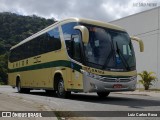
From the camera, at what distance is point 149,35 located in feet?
105

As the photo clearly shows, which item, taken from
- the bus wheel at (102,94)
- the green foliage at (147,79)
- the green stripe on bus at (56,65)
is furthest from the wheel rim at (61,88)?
the green foliage at (147,79)

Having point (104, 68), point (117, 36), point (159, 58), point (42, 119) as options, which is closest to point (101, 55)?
point (104, 68)

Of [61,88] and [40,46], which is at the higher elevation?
[40,46]

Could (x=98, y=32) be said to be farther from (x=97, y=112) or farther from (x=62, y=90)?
(x=97, y=112)

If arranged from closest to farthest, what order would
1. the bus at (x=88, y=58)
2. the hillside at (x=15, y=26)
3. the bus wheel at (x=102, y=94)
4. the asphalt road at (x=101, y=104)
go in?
the asphalt road at (x=101, y=104) → the bus at (x=88, y=58) → the bus wheel at (x=102, y=94) → the hillside at (x=15, y=26)

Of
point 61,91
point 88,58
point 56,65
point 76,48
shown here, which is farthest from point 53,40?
point 88,58

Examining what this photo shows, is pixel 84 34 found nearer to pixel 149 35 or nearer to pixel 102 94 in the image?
pixel 102 94

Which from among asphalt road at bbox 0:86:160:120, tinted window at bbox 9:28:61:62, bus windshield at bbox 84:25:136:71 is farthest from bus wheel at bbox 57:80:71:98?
bus windshield at bbox 84:25:136:71

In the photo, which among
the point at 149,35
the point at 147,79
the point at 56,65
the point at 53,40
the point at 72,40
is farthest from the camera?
the point at 149,35

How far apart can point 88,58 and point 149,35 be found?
1778 cm

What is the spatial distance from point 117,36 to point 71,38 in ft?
6.90

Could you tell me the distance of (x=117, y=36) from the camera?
16547 millimetres

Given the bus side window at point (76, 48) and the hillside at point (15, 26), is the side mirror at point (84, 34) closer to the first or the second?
the bus side window at point (76, 48)

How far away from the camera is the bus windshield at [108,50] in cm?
1525
